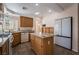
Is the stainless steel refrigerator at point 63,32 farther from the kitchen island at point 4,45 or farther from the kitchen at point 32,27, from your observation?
the kitchen island at point 4,45

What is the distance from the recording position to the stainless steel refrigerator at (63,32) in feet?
8.00

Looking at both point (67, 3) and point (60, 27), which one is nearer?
point (67, 3)

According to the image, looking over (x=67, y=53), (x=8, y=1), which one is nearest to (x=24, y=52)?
(x=67, y=53)

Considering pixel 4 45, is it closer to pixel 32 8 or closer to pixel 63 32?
pixel 32 8

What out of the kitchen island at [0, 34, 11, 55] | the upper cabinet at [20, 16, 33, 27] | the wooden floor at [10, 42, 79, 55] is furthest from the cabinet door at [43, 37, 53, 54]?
the kitchen island at [0, 34, 11, 55]

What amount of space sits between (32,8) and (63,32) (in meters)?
1.06

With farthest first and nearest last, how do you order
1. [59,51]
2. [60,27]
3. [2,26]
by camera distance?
1. [60,27]
2. [59,51]
3. [2,26]

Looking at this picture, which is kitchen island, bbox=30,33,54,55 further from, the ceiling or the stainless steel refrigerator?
the ceiling

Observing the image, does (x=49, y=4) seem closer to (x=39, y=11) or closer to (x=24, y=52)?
(x=39, y=11)


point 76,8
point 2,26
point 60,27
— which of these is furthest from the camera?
point 60,27

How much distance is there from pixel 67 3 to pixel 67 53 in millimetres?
996

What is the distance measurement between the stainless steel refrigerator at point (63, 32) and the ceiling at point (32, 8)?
1.46 feet

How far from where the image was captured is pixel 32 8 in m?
2.17

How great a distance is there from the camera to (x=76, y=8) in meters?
2.37
